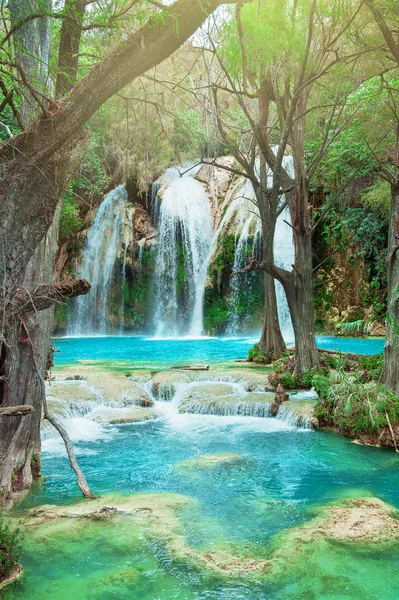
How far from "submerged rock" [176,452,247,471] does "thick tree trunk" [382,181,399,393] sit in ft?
8.82

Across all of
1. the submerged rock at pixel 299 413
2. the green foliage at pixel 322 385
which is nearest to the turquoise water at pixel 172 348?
the submerged rock at pixel 299 413

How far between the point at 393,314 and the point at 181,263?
1797cm

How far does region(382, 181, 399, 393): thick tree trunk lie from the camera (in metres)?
8.32

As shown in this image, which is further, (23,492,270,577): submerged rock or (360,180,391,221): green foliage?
(360,180,391,221): green foliage

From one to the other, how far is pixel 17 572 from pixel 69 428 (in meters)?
5.22

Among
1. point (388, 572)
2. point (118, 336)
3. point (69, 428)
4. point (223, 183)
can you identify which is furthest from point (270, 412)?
point (223, 183)

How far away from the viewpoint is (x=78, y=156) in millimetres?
4477

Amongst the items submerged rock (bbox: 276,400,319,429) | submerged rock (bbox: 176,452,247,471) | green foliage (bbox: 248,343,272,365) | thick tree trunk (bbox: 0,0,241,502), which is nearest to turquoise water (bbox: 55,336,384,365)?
green foliage (bbox: 248,343,272,365)

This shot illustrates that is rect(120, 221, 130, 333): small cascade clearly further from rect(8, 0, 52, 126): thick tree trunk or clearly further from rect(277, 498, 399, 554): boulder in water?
rect(277, 498, 399, 554): boulder in water

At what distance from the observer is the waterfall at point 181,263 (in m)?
25.3

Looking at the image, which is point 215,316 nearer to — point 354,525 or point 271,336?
point 271,336

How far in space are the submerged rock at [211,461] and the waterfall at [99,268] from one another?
19769mm

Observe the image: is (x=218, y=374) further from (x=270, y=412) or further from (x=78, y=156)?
(x=78, y=156)

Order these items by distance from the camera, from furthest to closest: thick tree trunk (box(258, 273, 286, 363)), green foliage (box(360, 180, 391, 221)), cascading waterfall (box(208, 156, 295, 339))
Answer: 1. cascading waterfall (box(208, 156, 295, 339))
2. green foliage (box(360, 180, 391, 221))
3. thick tree trunk (box(258, 273, 286, 363))
